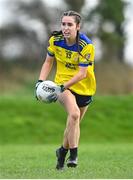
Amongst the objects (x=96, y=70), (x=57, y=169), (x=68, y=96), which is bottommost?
(x=57, y=169)

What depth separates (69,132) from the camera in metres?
10.3

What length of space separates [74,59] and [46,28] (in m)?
39.2

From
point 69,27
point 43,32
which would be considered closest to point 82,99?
point 69,27

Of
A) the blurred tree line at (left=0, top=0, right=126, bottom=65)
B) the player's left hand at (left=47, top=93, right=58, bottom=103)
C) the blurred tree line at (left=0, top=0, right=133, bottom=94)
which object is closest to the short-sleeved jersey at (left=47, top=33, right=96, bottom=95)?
the player's left hand at (left=47, top=93, right=58, bottom=103)

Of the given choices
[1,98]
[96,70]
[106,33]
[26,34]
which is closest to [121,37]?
[106,33]

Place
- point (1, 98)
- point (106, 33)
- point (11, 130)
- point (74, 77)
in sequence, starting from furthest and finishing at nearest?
point (106, 33) < point (1, 98) < point (11, 130) < point (74, 77)

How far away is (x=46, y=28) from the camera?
1944 inches

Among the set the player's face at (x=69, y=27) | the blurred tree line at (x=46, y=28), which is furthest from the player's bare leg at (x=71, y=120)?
the blurred tree line at (x=46, y=28)

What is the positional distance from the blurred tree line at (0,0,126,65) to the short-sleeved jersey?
113ft

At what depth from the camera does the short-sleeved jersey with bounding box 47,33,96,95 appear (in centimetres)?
1025

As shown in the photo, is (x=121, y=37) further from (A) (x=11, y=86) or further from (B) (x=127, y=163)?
(B) (x=127, y=163)

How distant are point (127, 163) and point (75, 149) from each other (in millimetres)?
1547

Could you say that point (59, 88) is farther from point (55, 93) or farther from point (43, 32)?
point (43, 32)

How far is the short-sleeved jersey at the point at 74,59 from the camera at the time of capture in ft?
33.6
